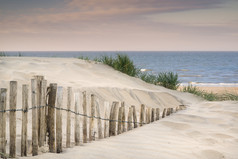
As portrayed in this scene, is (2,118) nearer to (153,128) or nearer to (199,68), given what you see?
(153,128)

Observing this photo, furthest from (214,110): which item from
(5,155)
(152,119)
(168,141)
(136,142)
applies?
(5,155)

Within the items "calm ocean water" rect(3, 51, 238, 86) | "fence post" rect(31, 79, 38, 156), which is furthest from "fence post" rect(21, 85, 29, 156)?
"calm ocean water" rect(3, 51, 238, 86)

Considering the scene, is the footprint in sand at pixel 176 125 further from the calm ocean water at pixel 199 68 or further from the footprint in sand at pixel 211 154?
the calm ocean water at pixel 199 68

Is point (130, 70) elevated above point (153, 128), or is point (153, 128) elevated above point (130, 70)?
point (130, 70)

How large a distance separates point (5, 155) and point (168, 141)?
241cm

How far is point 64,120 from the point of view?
211 inches

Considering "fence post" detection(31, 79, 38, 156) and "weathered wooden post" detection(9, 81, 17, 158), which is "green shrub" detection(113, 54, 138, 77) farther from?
"weathered wooden post" detection(9, 81, 17, 158)

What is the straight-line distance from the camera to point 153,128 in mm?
4879

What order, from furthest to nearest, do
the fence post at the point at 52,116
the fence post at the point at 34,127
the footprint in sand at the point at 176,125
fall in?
the footprint in sand at the point at 176,125, the fence post at the point at 52,116, the fence post at the point at 34,127

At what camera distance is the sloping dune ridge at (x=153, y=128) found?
11.9 feet

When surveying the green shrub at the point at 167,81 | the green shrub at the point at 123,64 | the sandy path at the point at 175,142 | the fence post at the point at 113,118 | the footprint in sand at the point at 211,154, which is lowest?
the footprint in sand at the point at 211,154

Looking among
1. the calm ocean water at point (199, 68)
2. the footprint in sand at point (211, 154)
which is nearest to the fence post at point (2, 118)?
the footprint in sand at point (211, 154)

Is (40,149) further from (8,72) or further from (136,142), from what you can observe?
(8,72)

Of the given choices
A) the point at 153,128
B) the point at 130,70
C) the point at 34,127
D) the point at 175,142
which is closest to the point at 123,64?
the point at 130,70
